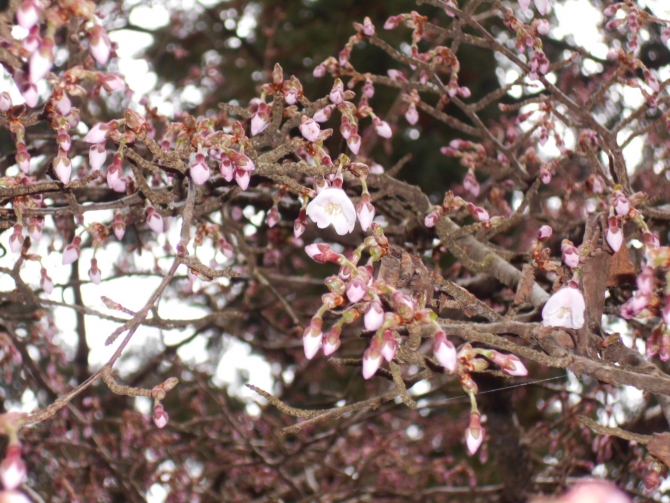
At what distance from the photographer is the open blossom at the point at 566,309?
131 centimetres

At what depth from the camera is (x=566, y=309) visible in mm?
1333

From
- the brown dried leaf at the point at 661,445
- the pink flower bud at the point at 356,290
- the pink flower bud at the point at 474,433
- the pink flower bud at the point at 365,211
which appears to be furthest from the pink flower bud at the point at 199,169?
the brown dried leaf at the point at 661,445

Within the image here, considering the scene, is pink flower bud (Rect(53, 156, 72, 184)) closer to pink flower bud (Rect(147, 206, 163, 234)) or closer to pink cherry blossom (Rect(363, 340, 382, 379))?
pink flower bud (Rect(147, 206, 163, 234))

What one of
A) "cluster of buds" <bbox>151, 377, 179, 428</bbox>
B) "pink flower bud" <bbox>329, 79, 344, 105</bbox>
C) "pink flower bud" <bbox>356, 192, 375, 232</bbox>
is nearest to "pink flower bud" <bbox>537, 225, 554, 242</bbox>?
"pink flower bud" <bbox>356, 192, 375, 232</bbox>

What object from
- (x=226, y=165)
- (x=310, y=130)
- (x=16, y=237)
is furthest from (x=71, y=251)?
(x=310, y=130)

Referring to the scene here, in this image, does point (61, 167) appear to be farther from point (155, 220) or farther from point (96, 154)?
point (155, 220)

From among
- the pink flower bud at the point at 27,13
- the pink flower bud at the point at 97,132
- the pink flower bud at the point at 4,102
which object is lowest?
the pink flower bud at the point at 4,102

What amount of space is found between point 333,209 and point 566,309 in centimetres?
58

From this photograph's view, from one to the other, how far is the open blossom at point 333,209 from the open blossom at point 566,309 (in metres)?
0.49

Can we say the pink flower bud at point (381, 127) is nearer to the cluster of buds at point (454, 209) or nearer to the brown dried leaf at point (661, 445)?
the cluster of buds at point (454, 209)

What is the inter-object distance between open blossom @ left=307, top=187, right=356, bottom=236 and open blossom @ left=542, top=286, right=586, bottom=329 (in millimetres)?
492

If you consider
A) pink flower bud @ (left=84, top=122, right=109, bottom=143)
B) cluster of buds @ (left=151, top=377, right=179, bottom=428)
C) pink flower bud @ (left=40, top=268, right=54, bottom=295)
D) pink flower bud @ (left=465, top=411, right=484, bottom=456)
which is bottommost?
pink flower bud @ (left=40, top=268, right=54, bottom=295)

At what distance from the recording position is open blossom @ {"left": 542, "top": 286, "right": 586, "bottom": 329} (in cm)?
131

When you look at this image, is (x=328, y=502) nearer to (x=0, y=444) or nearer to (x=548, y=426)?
(x=548, y=426)
